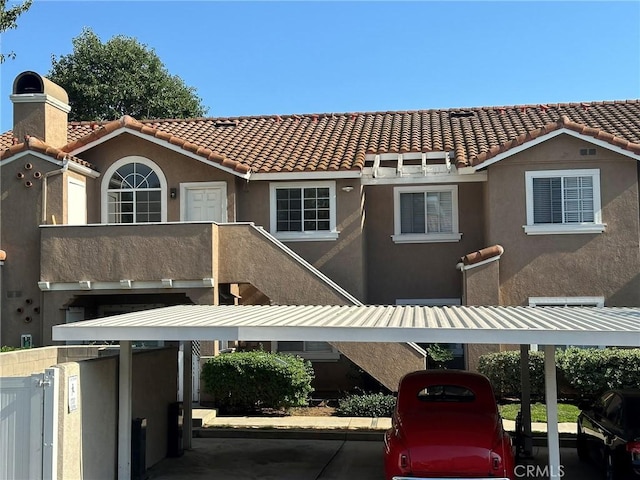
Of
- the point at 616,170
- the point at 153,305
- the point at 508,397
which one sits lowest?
the point at 508,397

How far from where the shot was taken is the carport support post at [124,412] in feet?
34.1

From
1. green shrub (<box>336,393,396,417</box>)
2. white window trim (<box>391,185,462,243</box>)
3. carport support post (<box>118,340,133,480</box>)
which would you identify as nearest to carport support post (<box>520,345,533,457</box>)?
green shrub (<box>336,393,396,417</box>)

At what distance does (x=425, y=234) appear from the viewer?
808 inches

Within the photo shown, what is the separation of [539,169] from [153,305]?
35.2ft

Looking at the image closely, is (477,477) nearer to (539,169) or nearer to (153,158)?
(539,169)

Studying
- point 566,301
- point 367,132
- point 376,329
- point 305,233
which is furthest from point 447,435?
point 367,132

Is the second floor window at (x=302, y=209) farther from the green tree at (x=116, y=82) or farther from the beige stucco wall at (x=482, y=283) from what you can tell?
the green tree at (x=116, y=82)

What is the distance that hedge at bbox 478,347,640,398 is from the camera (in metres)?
16.9

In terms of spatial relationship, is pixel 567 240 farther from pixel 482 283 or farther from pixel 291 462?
pixel 291 462

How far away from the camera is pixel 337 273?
19938 millimetres

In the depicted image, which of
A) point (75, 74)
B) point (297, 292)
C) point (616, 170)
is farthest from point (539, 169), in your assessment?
point (75, 74)

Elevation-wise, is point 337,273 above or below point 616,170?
below

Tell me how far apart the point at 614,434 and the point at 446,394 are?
2.35 m

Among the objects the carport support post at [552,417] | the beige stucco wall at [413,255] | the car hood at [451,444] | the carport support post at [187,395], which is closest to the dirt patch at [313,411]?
the carport support post at [187,395]
